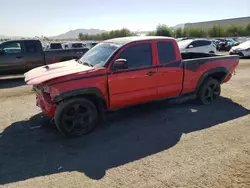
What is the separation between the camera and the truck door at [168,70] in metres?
5.38

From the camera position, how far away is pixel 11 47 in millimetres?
10383

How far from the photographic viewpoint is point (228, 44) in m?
27.5

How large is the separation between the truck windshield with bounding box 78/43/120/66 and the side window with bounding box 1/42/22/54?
6.07m

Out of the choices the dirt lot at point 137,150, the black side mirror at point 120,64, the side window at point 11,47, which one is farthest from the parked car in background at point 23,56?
the black side mirror at point 120,64

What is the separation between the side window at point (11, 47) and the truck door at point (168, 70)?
733cm

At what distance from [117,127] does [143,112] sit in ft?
3.58

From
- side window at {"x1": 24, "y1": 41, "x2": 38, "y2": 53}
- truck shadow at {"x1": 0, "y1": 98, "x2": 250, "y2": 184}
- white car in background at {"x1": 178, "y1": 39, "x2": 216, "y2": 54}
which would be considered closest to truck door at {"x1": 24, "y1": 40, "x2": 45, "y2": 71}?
side window at {"x1": 24, "y1": 41, "x2": 38, "y2": 53}

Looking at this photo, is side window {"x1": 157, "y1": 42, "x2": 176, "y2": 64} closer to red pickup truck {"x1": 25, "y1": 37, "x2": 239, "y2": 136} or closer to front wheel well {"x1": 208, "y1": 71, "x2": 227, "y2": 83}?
red pickup truck {"x1": 25, "y1": 37, "x2": 239, "y2": 136}

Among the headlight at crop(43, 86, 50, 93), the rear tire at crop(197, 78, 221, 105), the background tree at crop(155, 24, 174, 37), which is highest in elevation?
the background tree at crop(155, 24, 174, 37)

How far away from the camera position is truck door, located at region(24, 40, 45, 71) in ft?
33.8

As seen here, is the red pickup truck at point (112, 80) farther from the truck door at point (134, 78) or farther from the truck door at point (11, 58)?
the truck door at point (11, 58)

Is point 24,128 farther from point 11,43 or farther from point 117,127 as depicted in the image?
point 11,43

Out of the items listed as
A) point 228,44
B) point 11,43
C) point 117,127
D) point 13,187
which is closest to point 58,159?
point 13,187

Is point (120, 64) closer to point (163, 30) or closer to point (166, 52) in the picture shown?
point (166, 52)
